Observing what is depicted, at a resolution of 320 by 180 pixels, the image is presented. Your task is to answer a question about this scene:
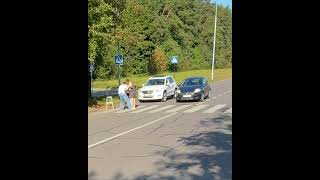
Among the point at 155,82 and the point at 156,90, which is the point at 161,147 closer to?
the point at 156,90

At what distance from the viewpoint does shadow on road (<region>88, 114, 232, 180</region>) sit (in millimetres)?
8109

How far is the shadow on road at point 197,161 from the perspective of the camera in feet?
26.6

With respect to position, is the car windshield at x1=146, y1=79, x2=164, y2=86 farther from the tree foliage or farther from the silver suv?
the tree foliage

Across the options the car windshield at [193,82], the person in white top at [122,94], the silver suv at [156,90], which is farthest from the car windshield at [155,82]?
the person in white top at [122,94]

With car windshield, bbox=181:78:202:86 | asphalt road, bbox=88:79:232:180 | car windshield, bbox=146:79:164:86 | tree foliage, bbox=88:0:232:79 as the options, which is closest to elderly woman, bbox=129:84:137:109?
asphalt road, bbox=88:79:232:180

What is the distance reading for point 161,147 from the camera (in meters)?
11.8

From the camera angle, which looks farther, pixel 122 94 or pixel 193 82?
pixel 193 82

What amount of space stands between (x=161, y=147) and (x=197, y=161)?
7.82ft

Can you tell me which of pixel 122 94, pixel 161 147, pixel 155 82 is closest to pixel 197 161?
pixel 161 147
